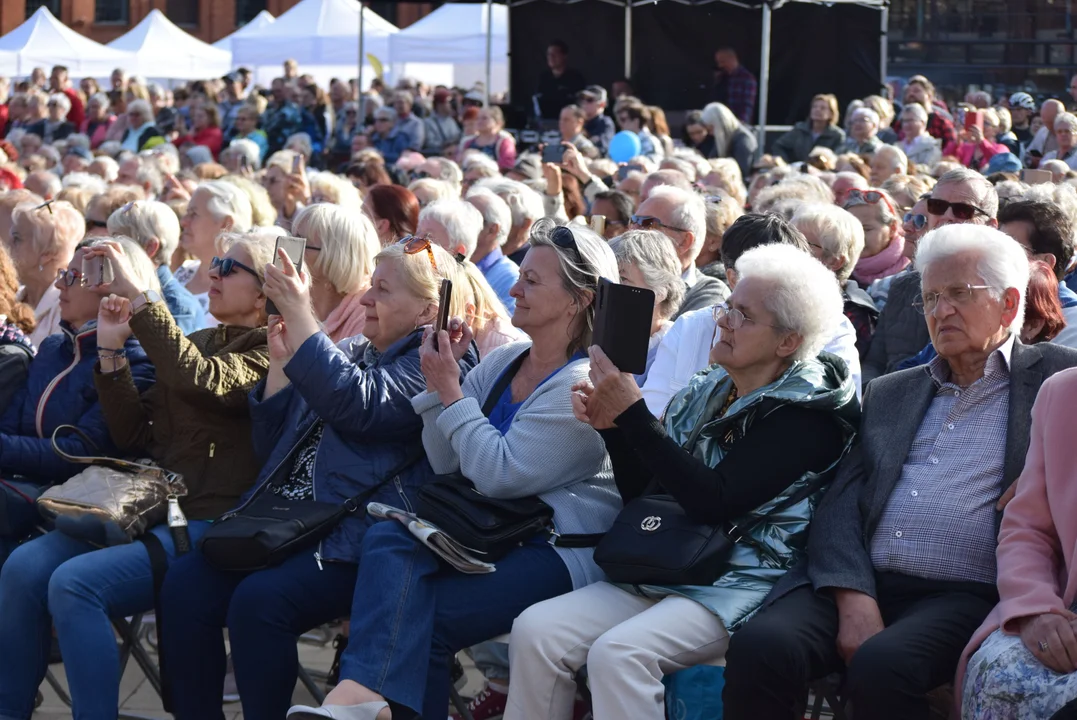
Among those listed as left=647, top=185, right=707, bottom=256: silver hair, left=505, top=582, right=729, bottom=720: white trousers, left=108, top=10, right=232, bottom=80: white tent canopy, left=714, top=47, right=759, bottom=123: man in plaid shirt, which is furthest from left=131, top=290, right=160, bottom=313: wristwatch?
left=108, top=10, right=232, bottom=80: white tent canopy

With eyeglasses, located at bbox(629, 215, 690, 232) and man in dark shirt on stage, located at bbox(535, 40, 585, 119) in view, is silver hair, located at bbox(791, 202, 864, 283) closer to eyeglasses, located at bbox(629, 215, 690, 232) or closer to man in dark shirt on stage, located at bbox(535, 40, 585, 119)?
eyeglasses, located at bbox(629, 215, 690, 232)

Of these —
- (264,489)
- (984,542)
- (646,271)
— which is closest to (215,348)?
(264,489)

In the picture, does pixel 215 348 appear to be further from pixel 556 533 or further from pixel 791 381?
pixel 791 381

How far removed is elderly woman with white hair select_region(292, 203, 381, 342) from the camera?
484 cm

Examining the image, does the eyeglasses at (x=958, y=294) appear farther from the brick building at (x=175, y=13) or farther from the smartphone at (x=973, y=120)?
the brick building at (x=175, y=13)

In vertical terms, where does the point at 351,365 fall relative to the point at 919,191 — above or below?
below

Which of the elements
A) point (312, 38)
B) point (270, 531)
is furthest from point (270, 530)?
point (312, 38)

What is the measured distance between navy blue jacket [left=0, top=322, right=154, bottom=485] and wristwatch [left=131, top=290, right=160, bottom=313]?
151 millimetres

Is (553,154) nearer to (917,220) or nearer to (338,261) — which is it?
(917,220)

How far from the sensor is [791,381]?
3381mm

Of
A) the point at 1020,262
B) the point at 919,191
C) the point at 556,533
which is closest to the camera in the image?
the point at 1020,262

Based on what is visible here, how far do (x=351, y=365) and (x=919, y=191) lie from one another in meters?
4.52

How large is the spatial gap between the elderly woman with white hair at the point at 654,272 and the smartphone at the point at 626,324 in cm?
114

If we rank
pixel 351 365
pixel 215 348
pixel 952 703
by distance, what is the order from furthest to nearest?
pixel 215 348, pixel 351 365, pixel 952 703
